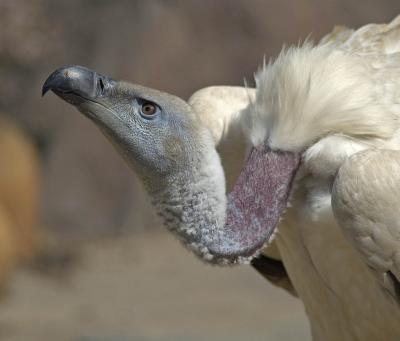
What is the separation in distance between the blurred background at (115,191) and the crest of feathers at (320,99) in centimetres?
436

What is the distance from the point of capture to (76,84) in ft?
10.2

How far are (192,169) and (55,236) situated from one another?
705 cm

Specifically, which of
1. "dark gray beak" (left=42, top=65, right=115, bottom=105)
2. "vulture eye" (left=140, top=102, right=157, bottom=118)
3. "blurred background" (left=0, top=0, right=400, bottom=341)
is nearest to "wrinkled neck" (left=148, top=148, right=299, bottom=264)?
"vulture eye" (left=140, top=102, right=157, bottom=118)

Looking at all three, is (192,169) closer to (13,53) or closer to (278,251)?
(278,251)

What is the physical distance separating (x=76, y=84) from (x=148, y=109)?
10.5 inches

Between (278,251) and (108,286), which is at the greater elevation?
(278,251)

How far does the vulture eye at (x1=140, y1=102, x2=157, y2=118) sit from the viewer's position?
3240mm

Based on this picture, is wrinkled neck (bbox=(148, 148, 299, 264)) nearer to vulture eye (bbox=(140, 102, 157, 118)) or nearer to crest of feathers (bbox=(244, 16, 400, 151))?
crest of feathers (bbox=(244, 16, 400, 151))

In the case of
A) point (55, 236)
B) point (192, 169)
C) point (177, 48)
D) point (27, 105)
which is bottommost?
point (55, 236)

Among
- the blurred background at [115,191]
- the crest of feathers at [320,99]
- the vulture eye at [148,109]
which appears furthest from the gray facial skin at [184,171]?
the blurred background at [115,191]

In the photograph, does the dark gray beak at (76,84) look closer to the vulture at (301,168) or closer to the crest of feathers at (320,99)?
the vulture at (301,168)

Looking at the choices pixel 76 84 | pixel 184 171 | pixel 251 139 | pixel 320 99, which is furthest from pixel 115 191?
pixel 76 84

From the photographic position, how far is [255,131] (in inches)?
138

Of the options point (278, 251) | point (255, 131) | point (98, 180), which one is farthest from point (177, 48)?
point (255, 131)
